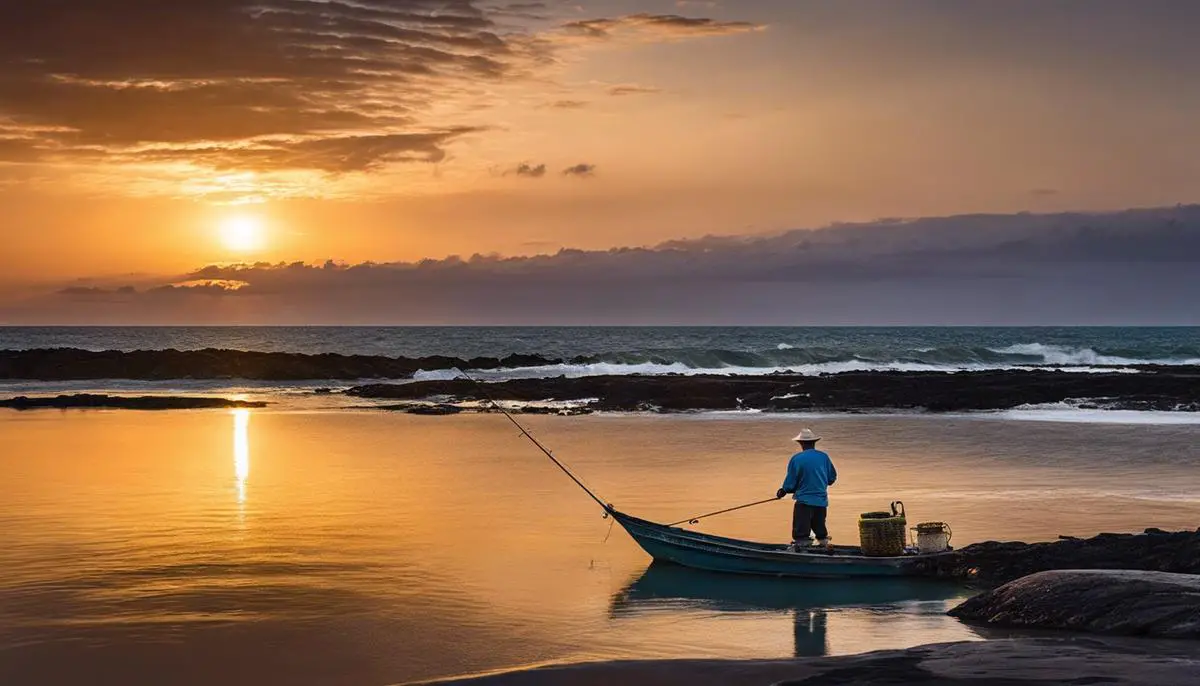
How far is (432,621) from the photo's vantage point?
35.9 feet

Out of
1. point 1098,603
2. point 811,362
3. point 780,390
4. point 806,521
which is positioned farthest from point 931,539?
point 811,362

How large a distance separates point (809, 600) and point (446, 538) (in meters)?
5.29

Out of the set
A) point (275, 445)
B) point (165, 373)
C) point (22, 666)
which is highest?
point (165, 373)

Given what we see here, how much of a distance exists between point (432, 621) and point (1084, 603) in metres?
5.88

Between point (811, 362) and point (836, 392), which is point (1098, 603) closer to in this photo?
point (836, 392)

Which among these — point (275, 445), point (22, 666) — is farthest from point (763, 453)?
point (22, 666)

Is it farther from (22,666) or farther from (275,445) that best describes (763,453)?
(22,666)

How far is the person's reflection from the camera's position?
985cm

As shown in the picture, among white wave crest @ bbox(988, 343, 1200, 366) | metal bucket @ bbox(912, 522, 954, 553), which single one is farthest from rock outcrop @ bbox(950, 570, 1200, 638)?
white wave crest @ bbox(988, 343, 1200, 366)

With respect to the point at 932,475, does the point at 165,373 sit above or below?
above

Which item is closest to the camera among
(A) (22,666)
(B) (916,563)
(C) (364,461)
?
(A) (22,666)

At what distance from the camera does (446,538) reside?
15.1m

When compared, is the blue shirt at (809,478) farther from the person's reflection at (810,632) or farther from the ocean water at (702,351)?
the ocean water at (702,351)

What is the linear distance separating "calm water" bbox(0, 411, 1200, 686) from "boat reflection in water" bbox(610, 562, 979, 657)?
47mm
